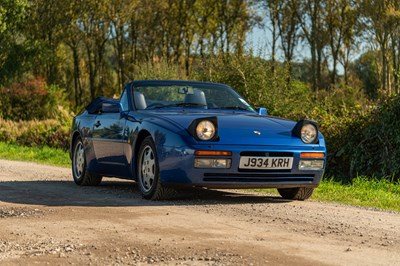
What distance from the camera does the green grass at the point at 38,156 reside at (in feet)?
65.4

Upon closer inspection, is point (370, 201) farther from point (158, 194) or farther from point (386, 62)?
point (386, 62)

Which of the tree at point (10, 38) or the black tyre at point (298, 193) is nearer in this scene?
the black tyre at point (298, 193)

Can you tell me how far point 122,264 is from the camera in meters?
5.78

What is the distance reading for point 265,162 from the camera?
30.8ft

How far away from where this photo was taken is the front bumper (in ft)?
30.2

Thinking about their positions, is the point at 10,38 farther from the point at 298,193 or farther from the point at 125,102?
the point at 298,193

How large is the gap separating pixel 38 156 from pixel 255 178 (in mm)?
13256

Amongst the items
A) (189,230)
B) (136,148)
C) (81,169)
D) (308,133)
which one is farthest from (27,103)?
(189,230)

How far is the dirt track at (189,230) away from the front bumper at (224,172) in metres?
0.26

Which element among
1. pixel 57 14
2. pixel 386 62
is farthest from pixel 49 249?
pixel 57 14

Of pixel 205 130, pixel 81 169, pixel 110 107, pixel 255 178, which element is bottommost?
pixel 81 169

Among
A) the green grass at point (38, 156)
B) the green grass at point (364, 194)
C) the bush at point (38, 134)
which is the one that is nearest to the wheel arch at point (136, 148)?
the green grass at point (364, 194)

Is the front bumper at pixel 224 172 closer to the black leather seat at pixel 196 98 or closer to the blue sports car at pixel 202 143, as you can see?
the blue sports car at pixel 202 143

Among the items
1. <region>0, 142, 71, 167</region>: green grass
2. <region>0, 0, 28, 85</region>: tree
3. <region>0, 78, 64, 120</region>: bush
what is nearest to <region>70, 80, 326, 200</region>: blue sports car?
<region>0, 142, 71, 167</region>: green grass
